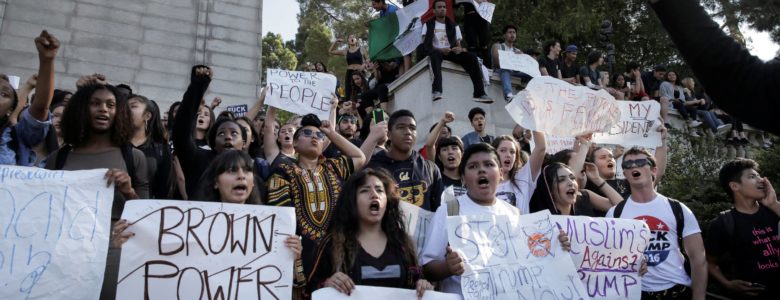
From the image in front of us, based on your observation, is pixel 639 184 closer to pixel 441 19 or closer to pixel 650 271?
pixel 650 271

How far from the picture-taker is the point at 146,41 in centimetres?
1098

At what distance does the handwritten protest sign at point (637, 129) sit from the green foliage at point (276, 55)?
91.2 feet

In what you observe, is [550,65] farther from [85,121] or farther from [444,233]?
[85,121]

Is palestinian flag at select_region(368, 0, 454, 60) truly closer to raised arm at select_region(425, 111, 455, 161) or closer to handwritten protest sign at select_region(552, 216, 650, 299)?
raised arm at select_region(425, 111, 455, 161)

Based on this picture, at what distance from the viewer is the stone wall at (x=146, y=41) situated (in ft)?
33.2

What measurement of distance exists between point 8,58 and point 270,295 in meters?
8.35

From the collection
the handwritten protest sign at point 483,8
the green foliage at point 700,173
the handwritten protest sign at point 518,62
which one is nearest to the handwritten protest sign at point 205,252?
the green foliage at point 700,173

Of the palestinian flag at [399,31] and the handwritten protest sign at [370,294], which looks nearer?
the handwritten protest sign at [370,294]

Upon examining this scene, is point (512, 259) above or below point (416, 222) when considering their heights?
below

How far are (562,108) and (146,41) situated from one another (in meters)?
7.79

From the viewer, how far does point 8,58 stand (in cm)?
986

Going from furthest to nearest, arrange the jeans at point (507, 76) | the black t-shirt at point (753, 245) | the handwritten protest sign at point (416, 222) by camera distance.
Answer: the jeans at point (507, 76), the black t-shirt at point (753, 245), the handwritten protest sign at point (416, 222)

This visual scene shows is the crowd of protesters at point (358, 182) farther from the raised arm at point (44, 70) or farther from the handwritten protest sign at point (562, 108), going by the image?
the handwritten protest sign at point (562, 108)

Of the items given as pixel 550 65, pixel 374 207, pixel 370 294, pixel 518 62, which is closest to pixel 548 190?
pixel 374 207
